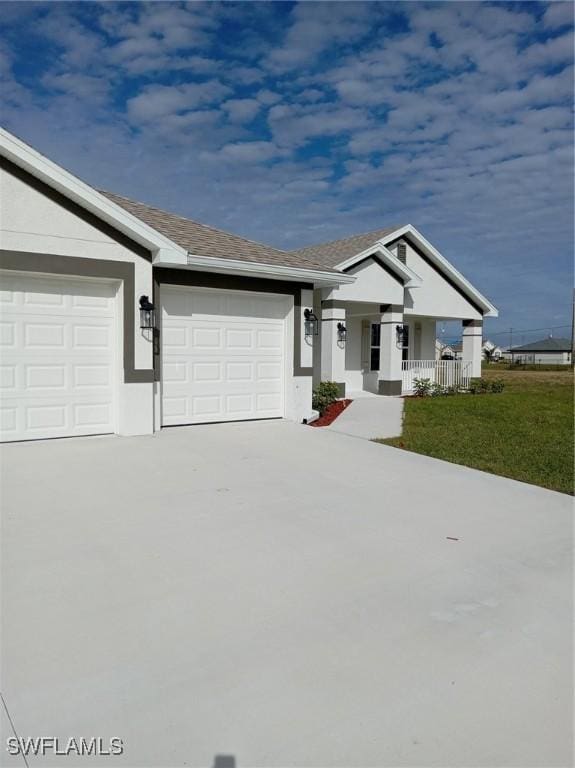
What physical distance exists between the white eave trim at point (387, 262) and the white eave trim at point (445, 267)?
48.4 inches

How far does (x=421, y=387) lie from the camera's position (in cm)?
1880

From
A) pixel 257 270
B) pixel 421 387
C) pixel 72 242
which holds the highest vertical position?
pixel 72 242

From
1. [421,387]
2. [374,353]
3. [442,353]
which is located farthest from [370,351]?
[442,353]

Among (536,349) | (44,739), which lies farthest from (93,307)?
(536,349)

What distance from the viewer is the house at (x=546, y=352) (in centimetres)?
8144

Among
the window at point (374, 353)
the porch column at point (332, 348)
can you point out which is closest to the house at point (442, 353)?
the window at point (374, 353)

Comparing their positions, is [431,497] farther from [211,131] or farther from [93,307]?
[211,131]

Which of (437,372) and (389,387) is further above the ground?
(437,372)

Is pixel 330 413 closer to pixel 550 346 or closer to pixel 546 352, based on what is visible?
pixel 546 352

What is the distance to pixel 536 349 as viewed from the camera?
91062 millimetres

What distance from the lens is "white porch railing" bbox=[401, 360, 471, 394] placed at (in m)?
18.9

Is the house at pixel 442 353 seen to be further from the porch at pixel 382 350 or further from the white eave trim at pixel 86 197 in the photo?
the white eave trim at pixel 86 197

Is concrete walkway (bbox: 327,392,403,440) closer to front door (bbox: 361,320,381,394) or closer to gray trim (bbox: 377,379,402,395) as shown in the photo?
gray trim (bbox: 377,379,402,395)

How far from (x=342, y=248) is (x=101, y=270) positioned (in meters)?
10.9
